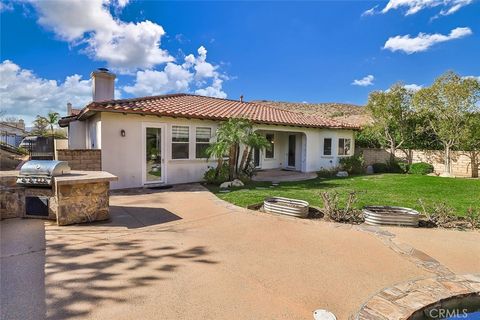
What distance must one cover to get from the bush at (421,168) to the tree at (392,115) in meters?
1.45

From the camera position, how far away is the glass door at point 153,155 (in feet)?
36.9

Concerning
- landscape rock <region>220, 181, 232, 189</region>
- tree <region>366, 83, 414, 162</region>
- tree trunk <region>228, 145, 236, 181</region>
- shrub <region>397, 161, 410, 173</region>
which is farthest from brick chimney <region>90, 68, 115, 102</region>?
shrub <region>397, 161, 410, 173</region>

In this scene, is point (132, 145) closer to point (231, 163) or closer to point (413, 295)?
point (231, 163)

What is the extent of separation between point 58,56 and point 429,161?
23.3 metres

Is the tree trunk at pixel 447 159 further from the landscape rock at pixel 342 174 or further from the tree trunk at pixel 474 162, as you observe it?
the landscape rock at pixel 342 174

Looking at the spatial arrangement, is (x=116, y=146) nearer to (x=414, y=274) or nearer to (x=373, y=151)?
(x=414, y=274)

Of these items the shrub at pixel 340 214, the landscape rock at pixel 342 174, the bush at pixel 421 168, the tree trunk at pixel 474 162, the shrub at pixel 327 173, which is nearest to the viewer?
the shrub at pixel 340 214

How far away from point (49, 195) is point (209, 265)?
13.8 feet

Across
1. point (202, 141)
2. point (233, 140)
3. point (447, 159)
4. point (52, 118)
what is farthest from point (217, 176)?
point (52, 118)

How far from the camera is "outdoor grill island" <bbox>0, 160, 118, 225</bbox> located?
5.71 m

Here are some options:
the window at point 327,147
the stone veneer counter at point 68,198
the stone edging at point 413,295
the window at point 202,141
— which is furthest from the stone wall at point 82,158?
the window at point 327,147

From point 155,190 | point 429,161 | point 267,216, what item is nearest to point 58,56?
point 155,190

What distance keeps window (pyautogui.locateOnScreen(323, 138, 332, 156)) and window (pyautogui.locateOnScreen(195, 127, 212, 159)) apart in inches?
343

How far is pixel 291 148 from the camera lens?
61.2 feet
